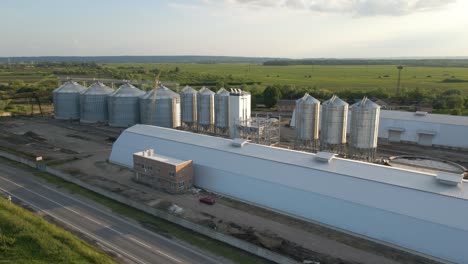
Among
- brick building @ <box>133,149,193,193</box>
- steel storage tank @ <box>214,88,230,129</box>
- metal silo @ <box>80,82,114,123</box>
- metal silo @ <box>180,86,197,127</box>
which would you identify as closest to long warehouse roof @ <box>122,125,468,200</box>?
brick building @ <box>133,149,193,193</box>

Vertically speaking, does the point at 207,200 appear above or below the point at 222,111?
below

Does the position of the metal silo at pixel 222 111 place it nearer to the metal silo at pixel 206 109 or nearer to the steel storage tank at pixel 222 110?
the steel storage tank at pixel 222 110

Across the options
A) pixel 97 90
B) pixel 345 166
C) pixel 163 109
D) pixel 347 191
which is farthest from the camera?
pixel 97 90

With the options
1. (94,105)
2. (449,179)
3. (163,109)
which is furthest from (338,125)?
(94,105)

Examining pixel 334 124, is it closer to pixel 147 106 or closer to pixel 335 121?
pixel 335 121

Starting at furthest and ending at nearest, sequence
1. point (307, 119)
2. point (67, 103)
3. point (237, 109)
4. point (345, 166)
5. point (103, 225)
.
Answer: point (67, 103)
point (237, 109)
point (307, 119)
point (345, 166)
point (103, 225)

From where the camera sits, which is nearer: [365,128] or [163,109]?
[365,128]

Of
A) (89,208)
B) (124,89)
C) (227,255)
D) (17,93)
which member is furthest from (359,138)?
(17,93)

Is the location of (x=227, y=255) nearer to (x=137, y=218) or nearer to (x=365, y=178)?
(x=137, y=218)
